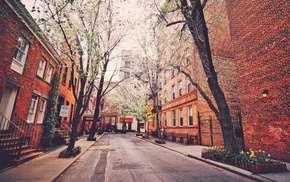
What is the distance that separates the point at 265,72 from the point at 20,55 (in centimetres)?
1372

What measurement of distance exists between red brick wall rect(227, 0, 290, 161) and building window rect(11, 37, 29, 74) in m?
13.3

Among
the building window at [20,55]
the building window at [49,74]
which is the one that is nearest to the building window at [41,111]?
the building window at [49,74]

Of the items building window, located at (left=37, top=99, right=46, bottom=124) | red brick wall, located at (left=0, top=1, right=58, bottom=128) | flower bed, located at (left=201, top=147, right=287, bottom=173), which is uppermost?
red brick wall, located at (left=0, top=1, right=58, bottom=128)

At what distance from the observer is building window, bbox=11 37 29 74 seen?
8.16m

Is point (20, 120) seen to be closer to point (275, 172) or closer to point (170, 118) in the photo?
point (275, 172)

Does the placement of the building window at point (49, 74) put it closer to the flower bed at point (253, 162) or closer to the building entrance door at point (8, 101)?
the building entrance door at point (8, 101)

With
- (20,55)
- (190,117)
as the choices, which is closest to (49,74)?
(20,55)

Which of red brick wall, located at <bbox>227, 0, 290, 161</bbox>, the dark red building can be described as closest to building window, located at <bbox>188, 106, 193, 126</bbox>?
red brick wall, located at <bbox>227, 0, 290, 161</bbox>

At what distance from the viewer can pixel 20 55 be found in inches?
343

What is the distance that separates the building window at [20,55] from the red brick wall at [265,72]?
1330 centimetres

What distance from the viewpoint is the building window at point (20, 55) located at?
26.8 feet

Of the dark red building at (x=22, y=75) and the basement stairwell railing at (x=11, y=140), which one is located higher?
the dark red building at (x=22, y=75)

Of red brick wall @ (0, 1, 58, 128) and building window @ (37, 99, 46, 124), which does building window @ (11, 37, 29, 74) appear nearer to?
red brick wall @ (0, 1, 58, 128)

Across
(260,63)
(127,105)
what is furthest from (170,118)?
(260,63)
